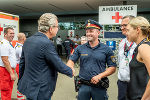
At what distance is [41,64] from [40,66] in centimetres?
2

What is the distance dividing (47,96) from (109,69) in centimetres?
73

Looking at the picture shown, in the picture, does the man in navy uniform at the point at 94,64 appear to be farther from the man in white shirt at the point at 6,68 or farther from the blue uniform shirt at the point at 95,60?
the man in white shirt at the point at 6,68

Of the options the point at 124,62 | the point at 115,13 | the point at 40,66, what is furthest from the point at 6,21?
the point at 115,13

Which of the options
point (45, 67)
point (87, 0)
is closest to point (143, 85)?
point (45, 67)

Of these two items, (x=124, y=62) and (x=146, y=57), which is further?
(x=124, y=62)

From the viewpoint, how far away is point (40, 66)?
132 centimetres

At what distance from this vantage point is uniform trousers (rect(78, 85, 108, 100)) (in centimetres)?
168

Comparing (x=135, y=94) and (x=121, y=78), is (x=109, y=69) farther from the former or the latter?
(x=135, y=94)

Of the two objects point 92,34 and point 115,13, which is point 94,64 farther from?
point 115,13

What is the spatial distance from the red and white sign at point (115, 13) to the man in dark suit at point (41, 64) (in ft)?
14.1

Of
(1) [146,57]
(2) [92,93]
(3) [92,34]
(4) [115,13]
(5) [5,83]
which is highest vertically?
(4) [115,13]

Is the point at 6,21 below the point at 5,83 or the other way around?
the other way around

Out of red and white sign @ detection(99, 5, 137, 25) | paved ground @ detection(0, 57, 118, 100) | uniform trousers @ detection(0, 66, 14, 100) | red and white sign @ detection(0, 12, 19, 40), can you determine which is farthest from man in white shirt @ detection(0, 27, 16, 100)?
red and white sign @ detection(99, 5, 137, 25)

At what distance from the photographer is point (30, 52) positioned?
1325 mm
